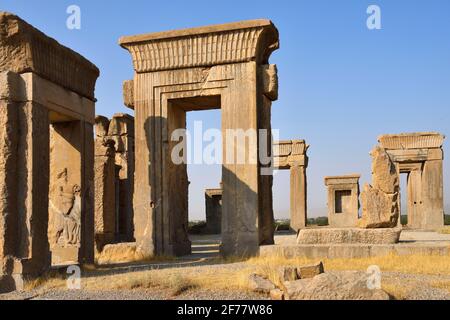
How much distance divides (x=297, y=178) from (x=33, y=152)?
15854 mm

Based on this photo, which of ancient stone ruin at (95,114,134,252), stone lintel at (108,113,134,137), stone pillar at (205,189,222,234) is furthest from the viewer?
stone pillar at (205,189,222,234)

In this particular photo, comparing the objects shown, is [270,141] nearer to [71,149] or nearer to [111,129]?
[71,149]

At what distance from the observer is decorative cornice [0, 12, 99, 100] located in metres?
7.02

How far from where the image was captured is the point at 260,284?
18.2ft

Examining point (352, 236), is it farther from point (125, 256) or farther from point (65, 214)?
point (65, 214)

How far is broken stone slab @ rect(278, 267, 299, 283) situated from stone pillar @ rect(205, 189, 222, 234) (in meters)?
19.2

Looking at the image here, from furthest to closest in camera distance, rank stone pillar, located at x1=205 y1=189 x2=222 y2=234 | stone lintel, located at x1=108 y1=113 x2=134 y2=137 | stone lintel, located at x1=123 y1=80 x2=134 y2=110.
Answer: stone pillar, located at x1=205 y1=189 x2=222 y2=234, stone lintel, located at x1=108 y1=113 x2=134 y2=137, stone lintel, located at x1=123 y1=80 x2=134 y2=110

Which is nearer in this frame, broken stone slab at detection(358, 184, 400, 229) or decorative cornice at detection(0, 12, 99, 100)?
decorative cornice at detection(0, 12, 99, 100)

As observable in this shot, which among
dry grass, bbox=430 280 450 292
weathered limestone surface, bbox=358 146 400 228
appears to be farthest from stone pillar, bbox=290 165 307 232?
dry grass, bbox=430 280 450 292

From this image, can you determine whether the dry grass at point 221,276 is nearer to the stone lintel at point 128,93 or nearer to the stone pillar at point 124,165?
the stone lintel at point 128,93

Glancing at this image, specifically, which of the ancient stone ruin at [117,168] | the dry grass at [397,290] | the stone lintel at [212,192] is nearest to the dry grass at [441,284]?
the dry grass at [397,290]

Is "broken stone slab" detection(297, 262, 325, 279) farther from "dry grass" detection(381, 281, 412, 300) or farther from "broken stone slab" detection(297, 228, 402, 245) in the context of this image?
"broken stone slab" detection(297, 228, 402, 245)

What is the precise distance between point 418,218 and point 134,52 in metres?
16.8

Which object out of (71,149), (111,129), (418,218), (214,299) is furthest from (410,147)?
(214,299)
